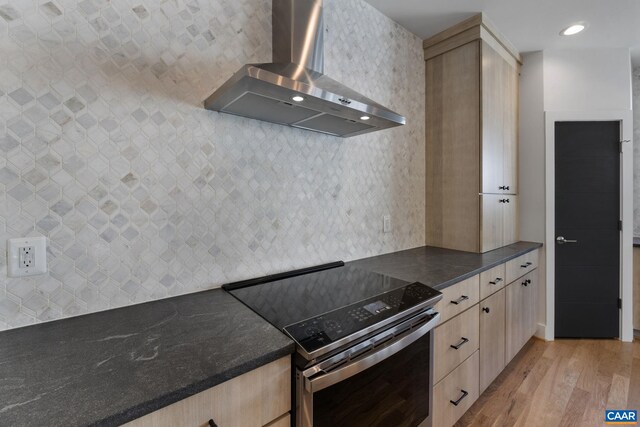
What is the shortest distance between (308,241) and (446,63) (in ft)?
6.22

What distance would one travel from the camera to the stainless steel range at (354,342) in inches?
34.8

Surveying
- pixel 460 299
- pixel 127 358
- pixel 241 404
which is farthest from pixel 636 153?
pixel 127 358

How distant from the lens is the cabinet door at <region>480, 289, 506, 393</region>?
5.95ft

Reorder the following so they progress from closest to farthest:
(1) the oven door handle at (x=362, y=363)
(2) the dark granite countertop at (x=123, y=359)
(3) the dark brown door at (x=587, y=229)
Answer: (2) the dark granite countertop at (x=123, y=359) → (1) the oven door handle at (x=362, y=363) → (3) the dark brown door at (x=587, y=229)

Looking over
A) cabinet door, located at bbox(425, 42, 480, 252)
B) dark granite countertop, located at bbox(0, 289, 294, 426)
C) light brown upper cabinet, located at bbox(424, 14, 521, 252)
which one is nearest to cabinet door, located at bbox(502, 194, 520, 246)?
light brown upper cabinet, located at bbox(424, 14, 521, 252)

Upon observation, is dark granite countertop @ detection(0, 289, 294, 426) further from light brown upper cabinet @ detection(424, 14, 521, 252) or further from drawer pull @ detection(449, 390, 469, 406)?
light brown upper cabinet @ detection(424, 14, 521, 252)

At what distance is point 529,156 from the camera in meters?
2.77

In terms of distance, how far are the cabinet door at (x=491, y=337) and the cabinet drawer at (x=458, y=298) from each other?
15cm

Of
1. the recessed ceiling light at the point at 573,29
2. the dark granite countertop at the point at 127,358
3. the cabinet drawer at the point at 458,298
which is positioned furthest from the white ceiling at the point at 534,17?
the dark granite countertop at the point at 127,358

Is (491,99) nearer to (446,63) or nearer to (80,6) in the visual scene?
(446,63)

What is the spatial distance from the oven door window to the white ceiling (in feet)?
7.01

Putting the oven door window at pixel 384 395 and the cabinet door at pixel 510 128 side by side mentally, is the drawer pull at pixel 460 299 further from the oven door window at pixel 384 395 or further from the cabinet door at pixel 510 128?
the cabinet door at pixel 510 128

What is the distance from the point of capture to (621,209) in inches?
104

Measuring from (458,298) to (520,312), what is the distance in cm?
118
